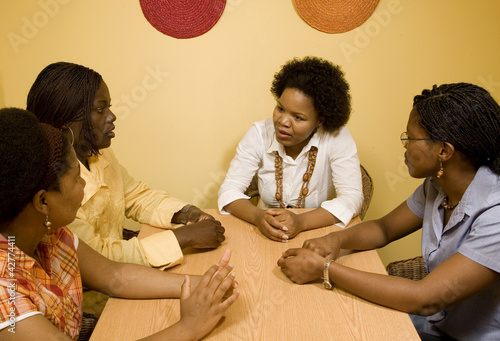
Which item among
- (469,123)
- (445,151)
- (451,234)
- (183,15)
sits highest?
(183,15)

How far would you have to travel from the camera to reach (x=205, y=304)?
116cm

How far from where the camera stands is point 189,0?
102 inches

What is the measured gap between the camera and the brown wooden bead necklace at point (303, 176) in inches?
84.6

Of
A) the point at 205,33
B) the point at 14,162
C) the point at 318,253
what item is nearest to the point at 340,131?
the point at 318,253

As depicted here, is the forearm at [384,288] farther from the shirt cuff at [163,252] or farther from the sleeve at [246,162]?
the sleeve at [246,162]

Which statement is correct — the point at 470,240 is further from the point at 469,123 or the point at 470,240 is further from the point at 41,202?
the point at 41,202

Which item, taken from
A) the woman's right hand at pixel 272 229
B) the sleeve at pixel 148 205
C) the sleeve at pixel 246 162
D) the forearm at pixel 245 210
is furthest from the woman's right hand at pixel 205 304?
the sleeve at pixel 246 162

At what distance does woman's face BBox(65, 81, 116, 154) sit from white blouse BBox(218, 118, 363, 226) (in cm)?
58

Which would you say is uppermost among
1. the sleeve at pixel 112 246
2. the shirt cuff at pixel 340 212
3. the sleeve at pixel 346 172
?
the sleeve at pixel 346 172

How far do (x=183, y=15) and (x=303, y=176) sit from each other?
1.23m

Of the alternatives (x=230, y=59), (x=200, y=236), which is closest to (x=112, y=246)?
(x=200, y=236)

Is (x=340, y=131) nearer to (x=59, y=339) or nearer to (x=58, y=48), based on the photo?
(x=59, y=339)

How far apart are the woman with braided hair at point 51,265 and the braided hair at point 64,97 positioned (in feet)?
1.71

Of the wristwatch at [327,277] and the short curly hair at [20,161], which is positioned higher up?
the short curly hair at [20,161]
